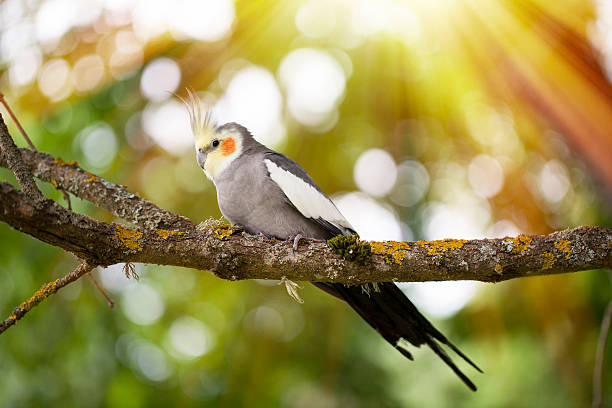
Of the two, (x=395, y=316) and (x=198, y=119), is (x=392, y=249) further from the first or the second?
(x=198, y=119)

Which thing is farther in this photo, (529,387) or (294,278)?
(529,387)

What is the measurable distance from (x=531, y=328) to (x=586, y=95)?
2.33 meters

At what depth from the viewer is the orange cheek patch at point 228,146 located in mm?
3660

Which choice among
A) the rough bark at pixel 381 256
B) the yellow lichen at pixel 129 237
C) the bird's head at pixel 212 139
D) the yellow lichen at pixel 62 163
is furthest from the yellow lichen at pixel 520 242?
the yellow lichen at pixel 62 163

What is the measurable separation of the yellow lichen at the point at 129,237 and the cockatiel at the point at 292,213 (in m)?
0.98

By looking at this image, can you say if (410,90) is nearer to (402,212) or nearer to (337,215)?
(402,212)

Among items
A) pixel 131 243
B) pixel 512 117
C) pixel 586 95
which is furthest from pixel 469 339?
pixel 131 243

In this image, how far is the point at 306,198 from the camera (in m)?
3.18

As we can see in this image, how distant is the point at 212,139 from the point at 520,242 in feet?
7.44

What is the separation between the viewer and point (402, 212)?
5.13 metres

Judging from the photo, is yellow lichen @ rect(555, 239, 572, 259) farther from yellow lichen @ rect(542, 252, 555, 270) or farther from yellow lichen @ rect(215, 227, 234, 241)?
yellow lichen @ rect(215, 227, 234, 241)

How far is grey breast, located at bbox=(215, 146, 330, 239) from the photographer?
10.5 feet

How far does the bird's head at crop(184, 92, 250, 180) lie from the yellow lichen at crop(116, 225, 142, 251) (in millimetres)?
1470

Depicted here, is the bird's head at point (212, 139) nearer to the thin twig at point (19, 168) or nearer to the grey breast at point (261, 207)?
the grey breast at point (261, 207)
